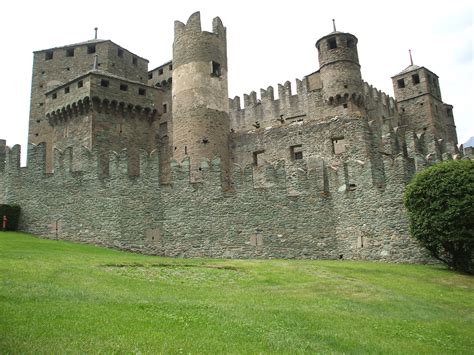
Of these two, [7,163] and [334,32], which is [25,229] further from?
[334,32]

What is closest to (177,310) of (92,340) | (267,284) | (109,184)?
(92,340)

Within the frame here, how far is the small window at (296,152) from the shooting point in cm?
3250

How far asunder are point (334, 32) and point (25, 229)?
86.5ft

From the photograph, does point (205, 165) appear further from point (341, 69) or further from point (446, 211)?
point (341, 69)

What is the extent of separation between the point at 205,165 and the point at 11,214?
10.7 meters

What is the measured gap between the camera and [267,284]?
15195mm

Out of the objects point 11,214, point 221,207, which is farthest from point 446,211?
point 11,214

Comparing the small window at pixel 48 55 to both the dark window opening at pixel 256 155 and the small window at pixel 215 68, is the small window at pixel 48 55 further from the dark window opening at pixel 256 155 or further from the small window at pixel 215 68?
the dark window opening at pixel 256 155

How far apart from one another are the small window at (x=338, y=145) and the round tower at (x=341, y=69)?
914cm

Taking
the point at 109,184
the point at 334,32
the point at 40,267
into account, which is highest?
the point at 334,32

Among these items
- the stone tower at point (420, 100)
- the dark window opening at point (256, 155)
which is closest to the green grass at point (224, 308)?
the dark window opening at point (256, 155)

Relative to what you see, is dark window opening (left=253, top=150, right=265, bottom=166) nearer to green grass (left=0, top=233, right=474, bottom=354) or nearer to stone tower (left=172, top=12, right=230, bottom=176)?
stone tower (left=172, top=12, right=230, bottom=176)

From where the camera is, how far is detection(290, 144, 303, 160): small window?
32500 mm

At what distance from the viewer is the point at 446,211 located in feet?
62.7
